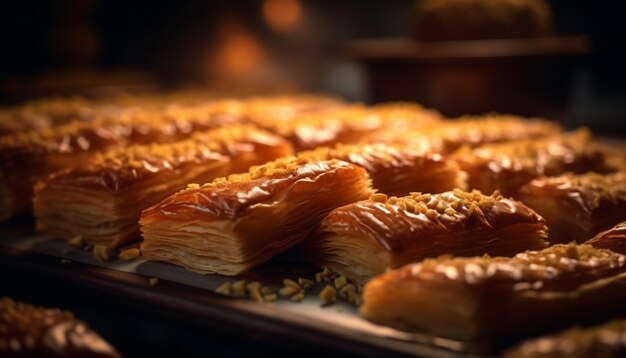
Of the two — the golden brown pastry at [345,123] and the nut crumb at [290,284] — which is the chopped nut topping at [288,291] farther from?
the golden brown pastry at [345,123]

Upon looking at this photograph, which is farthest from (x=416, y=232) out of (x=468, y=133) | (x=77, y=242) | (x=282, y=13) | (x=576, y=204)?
(x=282, y=13)

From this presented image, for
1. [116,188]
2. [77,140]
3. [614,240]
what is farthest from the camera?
[77,140]

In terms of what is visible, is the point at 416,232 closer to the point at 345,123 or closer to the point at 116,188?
the point at 116,188

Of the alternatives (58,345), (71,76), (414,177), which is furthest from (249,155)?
(71,76)

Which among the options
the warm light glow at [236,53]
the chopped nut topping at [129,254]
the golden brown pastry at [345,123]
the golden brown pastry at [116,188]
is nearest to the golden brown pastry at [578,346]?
the chopped nut topping at [129,254]

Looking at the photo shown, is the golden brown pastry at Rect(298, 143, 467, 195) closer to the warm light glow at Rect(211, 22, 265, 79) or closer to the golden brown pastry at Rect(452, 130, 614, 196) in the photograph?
the golden brown pastry at Rect(452, 130, 614, 196)

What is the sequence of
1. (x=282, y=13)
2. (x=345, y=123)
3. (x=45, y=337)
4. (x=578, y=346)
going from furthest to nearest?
1. (x=282, y=13)
2. (x=345, y=123)
3. (x=45, y=337)
4. (x=578, y=346)

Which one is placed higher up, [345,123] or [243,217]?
[345,123]
